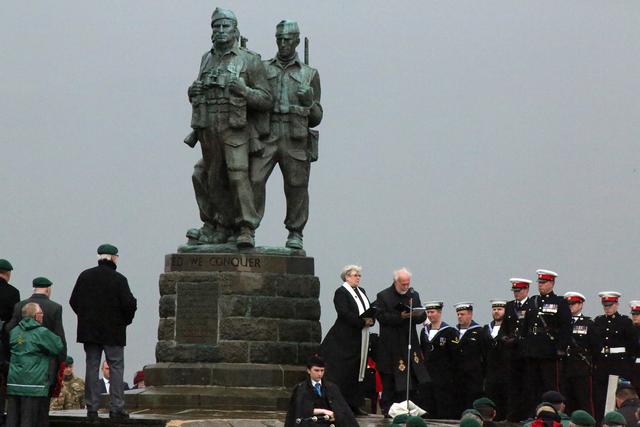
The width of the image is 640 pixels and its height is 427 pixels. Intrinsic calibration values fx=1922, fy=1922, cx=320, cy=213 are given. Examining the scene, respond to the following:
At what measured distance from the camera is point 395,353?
77.8 feet

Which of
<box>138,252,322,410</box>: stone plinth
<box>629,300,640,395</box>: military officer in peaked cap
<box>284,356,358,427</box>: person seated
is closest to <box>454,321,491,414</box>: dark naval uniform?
<box>138,252,322,410</box>: stone plinth

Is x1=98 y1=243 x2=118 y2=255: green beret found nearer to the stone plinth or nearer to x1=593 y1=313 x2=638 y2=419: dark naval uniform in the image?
the stone plinth

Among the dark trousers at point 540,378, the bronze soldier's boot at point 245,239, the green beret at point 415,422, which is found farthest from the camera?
the bronze soldier's boot at point 245,239

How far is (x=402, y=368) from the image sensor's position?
931 inches

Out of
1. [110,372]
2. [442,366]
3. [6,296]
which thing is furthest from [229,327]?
[6,296]

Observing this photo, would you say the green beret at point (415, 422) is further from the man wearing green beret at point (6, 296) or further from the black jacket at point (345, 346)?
the man wearing green beret at point (6, 296)

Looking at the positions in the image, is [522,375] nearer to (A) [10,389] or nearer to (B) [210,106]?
(B) [210,106]

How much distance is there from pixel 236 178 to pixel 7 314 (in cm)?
377

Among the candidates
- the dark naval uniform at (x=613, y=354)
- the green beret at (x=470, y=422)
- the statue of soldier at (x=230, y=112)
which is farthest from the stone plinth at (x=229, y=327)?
the green beret at (x=470, y=422)

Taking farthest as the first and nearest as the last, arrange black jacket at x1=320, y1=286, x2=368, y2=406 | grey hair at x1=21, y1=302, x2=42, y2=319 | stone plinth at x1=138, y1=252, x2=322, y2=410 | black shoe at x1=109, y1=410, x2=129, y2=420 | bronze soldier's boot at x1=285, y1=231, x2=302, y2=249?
bronze soldier's boot at x1=285, y1=231, x2=302, y2=249
stone plinth at x1=138, y1=252, x2=322, y2=410
black jacket at x1=320, y1=286, x2=368, y2=406
black shoe at x1=109, y1=410, x2=129, y2=420
grey hair at x1=21, y1=302, x2=42, y2=319

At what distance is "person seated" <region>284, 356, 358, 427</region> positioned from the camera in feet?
66.7

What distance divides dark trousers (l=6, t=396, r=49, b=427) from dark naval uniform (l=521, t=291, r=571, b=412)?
6.32m

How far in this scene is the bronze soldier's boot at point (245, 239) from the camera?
81.9 ft

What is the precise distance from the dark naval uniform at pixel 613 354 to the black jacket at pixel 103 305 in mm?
7076
